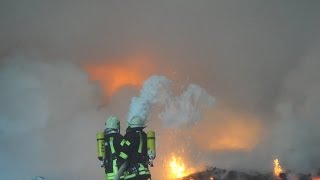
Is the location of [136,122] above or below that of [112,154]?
above

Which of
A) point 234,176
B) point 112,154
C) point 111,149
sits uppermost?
point 234,176

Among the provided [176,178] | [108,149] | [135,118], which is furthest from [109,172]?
[176,178]

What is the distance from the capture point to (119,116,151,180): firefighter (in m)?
18.5

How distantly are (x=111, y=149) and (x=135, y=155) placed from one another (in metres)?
0.96

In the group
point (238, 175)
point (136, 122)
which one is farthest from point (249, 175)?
point (136, 122)

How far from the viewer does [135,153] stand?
61.0 feet

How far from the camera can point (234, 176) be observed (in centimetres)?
8106

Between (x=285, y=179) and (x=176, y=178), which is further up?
(x=285, y=179)

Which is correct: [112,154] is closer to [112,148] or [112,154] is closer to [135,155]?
[112,148]

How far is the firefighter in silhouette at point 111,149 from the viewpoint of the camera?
1869 centimetres

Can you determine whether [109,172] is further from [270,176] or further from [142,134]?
[270,176]

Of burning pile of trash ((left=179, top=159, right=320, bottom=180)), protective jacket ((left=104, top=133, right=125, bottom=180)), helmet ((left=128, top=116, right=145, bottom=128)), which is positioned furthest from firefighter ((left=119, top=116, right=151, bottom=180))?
burning pile of trash ((left=179, top=159, right=320, bottom=180))

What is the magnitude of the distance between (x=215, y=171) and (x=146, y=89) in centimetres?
5958

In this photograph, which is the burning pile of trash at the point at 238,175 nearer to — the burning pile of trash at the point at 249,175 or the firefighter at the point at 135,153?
the burning pile of trash at the point at 249,175
